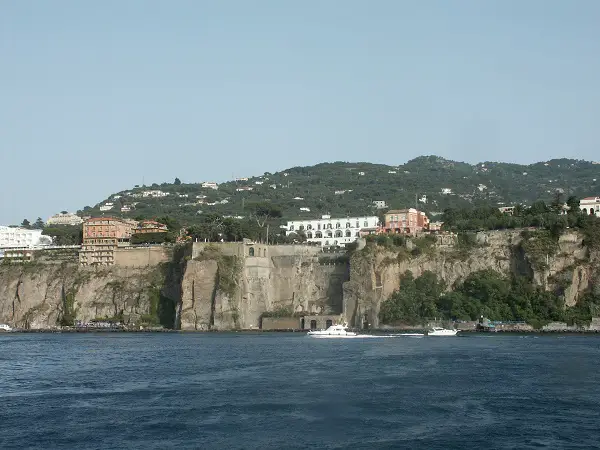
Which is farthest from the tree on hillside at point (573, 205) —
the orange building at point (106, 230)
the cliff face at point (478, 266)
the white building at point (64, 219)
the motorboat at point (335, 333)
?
the white building at point (64, 219)

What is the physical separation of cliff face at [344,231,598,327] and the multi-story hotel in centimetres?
2755

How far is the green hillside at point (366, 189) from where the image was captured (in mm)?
125875

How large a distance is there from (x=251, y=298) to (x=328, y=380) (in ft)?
162

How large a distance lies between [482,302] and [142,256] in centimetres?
3552

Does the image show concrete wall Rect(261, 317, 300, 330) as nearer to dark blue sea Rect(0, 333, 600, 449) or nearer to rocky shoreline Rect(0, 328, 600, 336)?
rocky shoreline Rect(0, 328, 600, 336)

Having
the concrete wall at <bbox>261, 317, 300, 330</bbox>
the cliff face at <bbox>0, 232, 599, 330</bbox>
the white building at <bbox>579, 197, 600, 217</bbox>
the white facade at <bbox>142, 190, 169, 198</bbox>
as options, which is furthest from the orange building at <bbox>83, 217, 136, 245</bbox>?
the white facade at <bbox>142, 190, 169, 198</bbox>

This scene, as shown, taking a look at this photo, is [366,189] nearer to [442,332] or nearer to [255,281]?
[255,281]

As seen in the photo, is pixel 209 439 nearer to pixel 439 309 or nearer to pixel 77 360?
pixel 77 360

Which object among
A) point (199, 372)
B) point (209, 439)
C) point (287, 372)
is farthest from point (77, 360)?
point (209, 439)

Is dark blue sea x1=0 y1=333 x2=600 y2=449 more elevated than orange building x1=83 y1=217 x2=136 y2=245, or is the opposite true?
orange building x1=83 y1=217 x2=136 y2=245

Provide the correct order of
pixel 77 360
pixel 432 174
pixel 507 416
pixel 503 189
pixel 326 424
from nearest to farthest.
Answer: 1. pixel 326 424
2. pixel 507 416
3. pixel 77 360
4. pixel 503 189
5. pixel 432 174

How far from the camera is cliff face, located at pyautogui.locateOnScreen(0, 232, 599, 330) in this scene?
79.1 meters

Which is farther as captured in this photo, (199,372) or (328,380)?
(199,372)

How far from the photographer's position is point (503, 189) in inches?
4621
